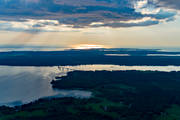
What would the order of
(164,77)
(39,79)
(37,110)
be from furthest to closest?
(164,77)
(39,79)
(37,110)

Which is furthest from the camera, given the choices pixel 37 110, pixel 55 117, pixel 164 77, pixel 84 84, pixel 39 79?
pixel 164 77

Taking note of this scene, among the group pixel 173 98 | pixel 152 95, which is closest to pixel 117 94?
pixel 152 95

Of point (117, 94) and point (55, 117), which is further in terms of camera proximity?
point (117, 94)

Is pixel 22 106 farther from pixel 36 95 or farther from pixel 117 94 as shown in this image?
pixel 117 94

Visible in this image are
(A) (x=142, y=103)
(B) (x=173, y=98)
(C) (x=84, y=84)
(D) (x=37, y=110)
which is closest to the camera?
(D) (x=37, y=110)

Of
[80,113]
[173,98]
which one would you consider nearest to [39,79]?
[80,113]

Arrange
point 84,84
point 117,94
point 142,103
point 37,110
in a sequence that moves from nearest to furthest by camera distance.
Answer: point 37,110 < point 142,103 < point 117,94 < point 84,84

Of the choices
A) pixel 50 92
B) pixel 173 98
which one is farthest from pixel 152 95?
pixel 50 92

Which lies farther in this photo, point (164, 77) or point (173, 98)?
point (164, 77)

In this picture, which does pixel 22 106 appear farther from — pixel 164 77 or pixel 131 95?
pixel 164 77
